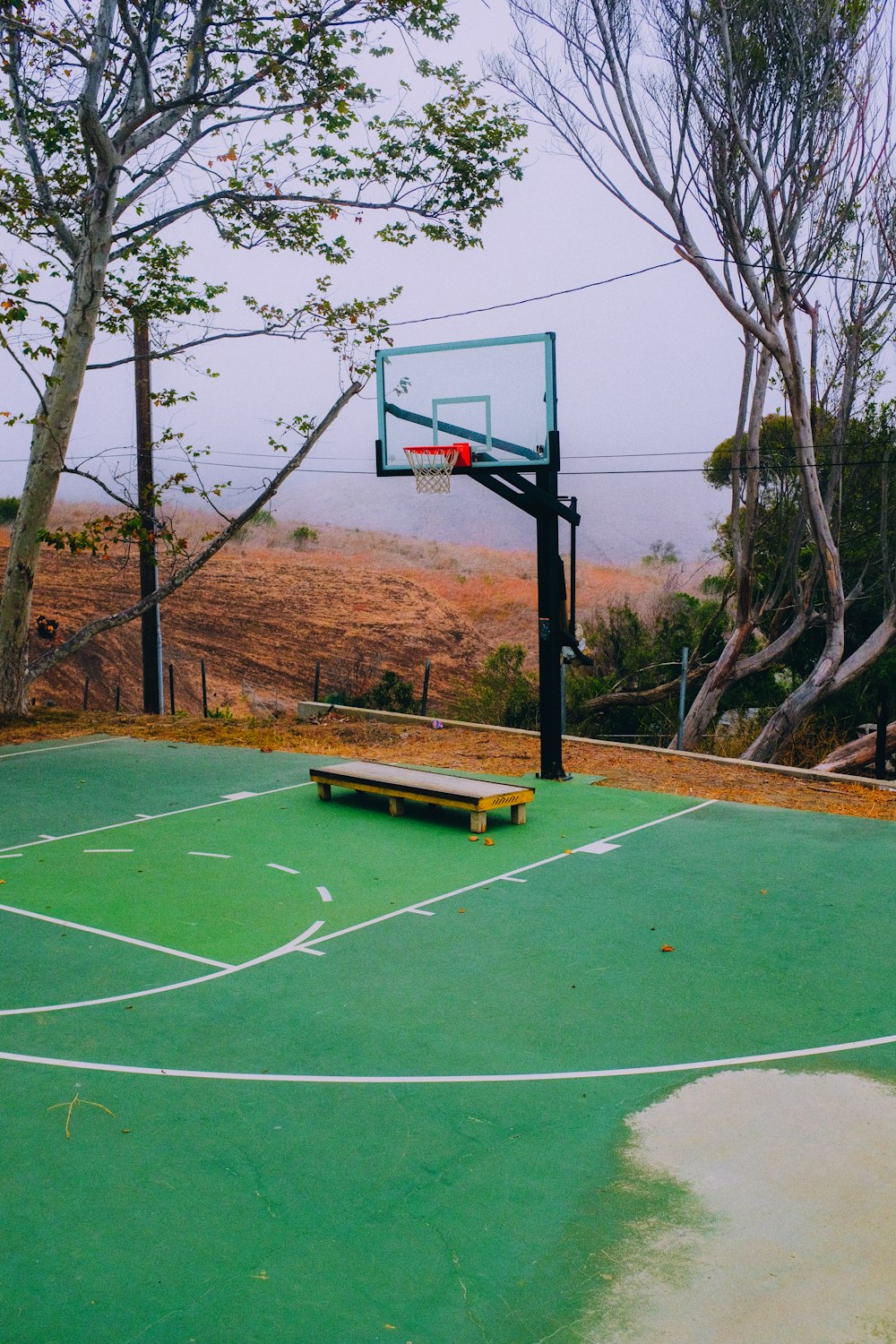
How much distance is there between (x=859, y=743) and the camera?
17719 millimetres

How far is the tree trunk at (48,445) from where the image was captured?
15.7 meters

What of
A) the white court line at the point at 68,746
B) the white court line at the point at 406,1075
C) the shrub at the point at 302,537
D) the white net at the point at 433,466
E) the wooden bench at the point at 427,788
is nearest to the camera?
the white court line at the point at 406,1075

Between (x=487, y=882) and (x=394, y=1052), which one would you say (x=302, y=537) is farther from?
(x=394, y=1052)

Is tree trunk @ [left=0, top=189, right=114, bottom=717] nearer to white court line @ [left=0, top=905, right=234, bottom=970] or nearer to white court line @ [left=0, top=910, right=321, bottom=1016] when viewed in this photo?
white court line @ [left=0, top=905, right=234, bottom=970]

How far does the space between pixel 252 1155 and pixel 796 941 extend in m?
3.94

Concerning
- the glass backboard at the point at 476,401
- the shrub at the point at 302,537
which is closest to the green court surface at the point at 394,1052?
the glass backboard at the point at 476,401

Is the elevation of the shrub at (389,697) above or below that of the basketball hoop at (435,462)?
below

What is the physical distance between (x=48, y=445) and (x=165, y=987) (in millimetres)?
12113

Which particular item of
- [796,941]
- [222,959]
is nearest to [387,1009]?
[222,959]

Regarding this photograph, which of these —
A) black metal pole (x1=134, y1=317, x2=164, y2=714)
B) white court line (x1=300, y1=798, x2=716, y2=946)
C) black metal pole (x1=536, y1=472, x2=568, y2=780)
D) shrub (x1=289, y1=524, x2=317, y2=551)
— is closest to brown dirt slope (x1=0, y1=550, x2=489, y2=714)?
shrub (x1=289, y1=524, x2=317, y2=551)

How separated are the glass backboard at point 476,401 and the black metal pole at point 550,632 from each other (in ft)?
1.89

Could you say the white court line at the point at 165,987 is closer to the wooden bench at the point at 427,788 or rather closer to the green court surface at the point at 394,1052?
the green court surface at the point at 394,1052

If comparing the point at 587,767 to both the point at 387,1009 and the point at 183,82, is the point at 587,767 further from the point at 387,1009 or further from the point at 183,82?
the point at 183,82

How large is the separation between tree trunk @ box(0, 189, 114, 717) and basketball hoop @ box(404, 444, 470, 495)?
259 inches
